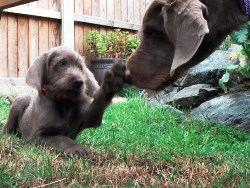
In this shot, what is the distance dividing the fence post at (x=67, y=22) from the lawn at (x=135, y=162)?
4594 millimetres

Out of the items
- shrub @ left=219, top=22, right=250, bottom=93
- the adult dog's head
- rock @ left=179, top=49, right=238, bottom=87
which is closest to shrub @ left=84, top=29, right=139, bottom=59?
rock @ left=179, top=49, right=238, bottom=87

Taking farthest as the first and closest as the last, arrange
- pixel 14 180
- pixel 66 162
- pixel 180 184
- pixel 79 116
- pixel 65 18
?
pixel 65 18
pixel 79 116
pixel 66 162
pixel 180 184
pixel 14 180

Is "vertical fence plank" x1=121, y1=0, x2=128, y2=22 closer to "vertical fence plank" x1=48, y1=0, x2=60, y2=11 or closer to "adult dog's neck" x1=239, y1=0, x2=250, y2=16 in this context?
"vertical fence plank" x1=48, y1=0, x2=60, y2=11

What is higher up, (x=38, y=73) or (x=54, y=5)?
(x=54, y=5)

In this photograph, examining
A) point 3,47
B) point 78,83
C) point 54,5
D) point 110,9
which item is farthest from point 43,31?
point 78,83

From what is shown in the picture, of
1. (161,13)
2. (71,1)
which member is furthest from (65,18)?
(161,13)

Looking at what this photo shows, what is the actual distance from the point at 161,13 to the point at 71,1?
21.9 feet

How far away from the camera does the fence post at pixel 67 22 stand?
955 cm

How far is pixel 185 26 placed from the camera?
278cm

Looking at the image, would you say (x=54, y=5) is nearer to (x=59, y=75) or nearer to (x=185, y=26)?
(x=59, y=75)

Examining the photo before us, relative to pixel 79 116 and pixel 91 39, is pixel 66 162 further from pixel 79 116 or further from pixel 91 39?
pixel 91 39

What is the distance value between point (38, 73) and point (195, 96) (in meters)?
3.05

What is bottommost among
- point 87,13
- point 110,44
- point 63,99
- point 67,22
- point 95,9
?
point 63,99

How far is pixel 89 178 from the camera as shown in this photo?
114 inches
